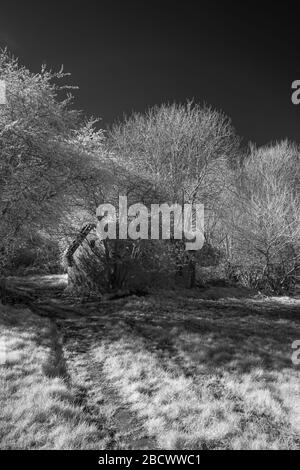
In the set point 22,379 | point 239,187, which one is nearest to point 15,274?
point 239,187

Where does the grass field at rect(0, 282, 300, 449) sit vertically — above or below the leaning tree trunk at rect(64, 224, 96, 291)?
below

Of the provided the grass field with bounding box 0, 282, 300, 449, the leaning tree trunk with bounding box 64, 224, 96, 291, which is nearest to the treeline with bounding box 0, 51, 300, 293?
the leaning tree trunk with bounding box 64, 224, 96, 291

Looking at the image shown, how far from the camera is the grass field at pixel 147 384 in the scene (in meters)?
6.05

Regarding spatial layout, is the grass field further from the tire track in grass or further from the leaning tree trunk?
the leaning tree trunk

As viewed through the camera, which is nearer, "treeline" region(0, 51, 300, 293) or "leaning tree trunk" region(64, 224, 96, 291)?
"treeline" region(0, 51, 300, 293)

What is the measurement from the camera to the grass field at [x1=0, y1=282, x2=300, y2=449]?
6.05 m

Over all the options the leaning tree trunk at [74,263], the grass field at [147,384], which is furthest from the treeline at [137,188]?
the grass field at [147,384]

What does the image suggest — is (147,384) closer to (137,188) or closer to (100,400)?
(100,400)

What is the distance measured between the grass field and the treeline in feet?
17.1

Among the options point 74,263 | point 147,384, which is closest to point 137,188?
point 74,263

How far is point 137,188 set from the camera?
20.4m

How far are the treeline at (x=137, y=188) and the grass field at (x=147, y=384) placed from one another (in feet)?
17.1

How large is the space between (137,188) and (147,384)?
13603 mm

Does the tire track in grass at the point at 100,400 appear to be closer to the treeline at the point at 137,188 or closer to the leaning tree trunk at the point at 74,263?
the treeline at the point at 137,188
